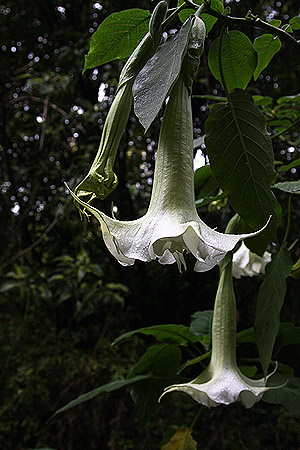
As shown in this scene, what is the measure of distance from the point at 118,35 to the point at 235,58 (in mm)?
129

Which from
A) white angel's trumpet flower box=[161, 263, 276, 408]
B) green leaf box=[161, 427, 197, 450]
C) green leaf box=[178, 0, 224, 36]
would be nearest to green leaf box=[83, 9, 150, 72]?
green leaf box=[178, 0, 224, 36]

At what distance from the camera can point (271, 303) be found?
20.5 inches

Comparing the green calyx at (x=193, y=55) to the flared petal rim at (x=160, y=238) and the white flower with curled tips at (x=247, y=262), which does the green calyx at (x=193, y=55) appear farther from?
the white flower with curled tips at (x=247, y=262)

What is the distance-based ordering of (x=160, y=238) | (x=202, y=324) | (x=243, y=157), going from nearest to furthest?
(x=160, y=238) < (x=243, y=157) < (x=202, y=324)

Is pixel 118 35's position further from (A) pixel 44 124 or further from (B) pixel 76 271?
(A) pixel 44 124

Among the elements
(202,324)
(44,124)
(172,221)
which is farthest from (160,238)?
(44,124)

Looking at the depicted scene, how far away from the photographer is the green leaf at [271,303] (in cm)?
50

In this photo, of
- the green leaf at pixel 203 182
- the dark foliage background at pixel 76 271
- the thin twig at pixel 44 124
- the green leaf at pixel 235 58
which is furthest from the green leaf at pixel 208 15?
the thin twig at pixel 44 124

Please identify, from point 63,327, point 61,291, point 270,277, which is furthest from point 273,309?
point 63,327

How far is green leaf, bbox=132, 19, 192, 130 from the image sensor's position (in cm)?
28

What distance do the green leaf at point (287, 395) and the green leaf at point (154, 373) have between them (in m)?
0.16

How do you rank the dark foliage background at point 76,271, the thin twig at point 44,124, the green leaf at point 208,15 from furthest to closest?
the thin twig at point 44,124 < the dark foliage background at point 76,271 < the green leaf at point 208,15

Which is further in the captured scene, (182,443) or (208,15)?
(182,443)

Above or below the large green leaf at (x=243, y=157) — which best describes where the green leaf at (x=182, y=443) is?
below
